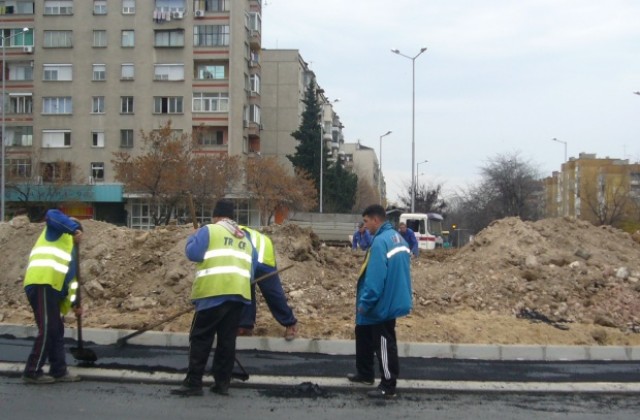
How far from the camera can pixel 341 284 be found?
11.9 meters

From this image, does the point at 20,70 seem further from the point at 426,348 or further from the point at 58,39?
the point at 426,348

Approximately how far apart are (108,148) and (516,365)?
1963 inches

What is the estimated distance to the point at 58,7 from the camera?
5478cm

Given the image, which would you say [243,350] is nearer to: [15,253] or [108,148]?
[15,253]

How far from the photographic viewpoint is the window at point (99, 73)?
54906mm

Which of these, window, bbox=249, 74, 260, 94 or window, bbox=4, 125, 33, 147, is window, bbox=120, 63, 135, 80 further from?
window, bbox=249, 74, 260, 94

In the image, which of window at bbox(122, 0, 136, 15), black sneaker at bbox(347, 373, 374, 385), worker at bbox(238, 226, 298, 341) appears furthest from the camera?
window at bbox(122, 0, 136, 15)

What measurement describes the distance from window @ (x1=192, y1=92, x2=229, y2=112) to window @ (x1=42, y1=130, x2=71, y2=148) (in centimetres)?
984

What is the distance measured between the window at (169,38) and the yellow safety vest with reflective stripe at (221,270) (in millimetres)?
49921

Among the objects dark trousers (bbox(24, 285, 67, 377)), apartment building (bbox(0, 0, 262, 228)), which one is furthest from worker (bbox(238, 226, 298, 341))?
apartment building (bbox(0, 0, 262, 228))

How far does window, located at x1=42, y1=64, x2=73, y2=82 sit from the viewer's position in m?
54.9

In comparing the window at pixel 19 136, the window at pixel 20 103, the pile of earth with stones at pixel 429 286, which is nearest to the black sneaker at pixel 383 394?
the pile of earth with stones at pixel 429 286

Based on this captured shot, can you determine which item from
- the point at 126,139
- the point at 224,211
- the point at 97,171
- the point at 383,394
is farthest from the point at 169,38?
the point at 383,394

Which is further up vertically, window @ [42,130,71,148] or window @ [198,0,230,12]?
window @ [198,0,230,12]
